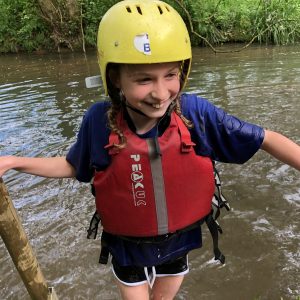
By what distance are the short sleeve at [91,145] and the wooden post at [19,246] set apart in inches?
15.0

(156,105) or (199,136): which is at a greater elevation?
(156,105)

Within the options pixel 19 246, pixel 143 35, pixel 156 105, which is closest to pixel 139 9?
pixel 143 35

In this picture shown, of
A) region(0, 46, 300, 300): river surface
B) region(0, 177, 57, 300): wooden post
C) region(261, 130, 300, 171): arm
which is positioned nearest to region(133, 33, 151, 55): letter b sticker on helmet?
region(261, 130, 300, 171): arm

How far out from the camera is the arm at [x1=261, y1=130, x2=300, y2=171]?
2006 mm

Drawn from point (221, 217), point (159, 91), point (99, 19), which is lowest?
point (221, 217)

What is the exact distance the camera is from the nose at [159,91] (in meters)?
1.91

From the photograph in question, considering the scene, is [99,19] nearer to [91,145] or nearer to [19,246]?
[91,145]

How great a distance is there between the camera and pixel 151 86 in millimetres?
1923

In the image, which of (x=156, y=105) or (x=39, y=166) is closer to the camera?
(x=156, y=105)

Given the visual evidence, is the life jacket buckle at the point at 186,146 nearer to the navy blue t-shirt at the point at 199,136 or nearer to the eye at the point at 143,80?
the navy blue t-shirt at the point at 199,136

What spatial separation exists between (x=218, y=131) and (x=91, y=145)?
2.04 feet

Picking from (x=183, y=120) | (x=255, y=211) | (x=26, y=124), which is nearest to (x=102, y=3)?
(x=26, y=124)

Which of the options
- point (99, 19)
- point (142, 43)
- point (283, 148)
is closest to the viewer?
point (142, 43)

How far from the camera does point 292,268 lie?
10.7 feet
